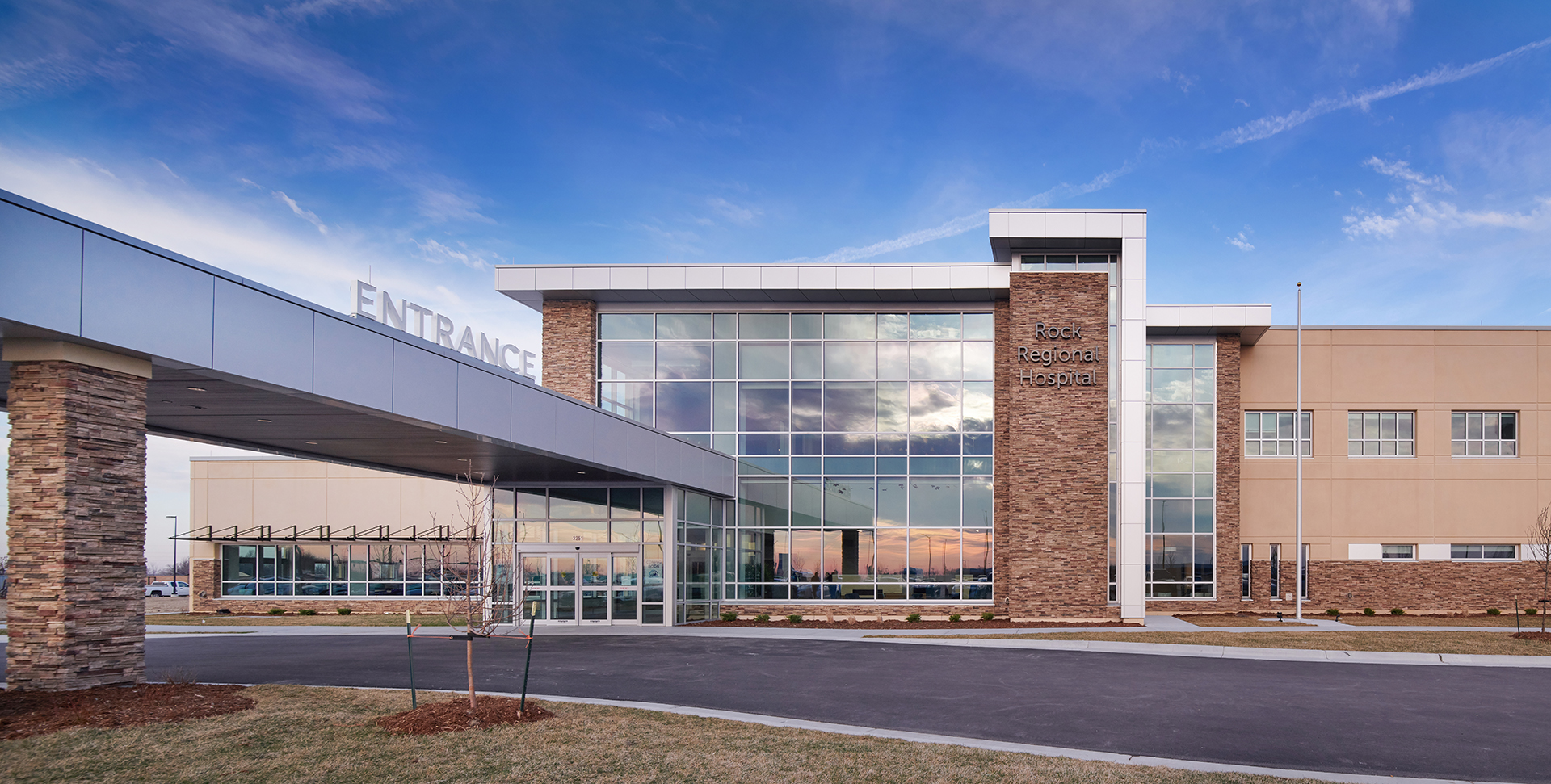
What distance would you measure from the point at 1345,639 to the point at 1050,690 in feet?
37.6

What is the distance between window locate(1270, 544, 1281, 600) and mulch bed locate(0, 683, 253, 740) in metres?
31.4

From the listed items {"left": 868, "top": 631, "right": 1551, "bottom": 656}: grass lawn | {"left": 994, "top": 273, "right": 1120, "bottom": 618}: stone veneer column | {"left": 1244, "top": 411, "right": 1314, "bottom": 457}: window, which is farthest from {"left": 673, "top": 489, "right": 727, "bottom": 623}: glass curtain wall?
{"left": 1244, "top": 411, "right": 1314, "bottom": 457}: window

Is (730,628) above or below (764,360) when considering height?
below

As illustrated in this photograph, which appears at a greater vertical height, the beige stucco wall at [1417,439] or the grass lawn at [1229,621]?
the beige stucco wall at [1417,439]

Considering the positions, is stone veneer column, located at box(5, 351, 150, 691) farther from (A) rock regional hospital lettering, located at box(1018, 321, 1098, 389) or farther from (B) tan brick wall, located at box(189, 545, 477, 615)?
(B) tan brick wall, located at box(189, 545, 477, 615)

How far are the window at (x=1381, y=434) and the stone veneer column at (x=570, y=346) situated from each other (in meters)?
25.5

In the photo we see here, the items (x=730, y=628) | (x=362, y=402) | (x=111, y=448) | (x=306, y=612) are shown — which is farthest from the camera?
(x=306, y=612)

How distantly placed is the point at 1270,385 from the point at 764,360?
17.4 meters

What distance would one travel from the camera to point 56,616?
1001 centimetres

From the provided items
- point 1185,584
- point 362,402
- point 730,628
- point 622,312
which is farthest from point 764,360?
point 362,402

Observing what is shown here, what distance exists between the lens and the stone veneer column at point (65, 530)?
9.98 meters

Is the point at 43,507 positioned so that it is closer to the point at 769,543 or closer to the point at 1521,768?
the point at 1521,768

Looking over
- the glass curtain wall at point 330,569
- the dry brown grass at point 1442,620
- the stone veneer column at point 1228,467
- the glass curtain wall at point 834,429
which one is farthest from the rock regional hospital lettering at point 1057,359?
the glass curtain wall at point 330,569

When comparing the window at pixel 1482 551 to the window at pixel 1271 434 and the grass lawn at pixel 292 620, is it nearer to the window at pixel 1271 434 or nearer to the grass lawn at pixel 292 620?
the window at pixel 1271 434
